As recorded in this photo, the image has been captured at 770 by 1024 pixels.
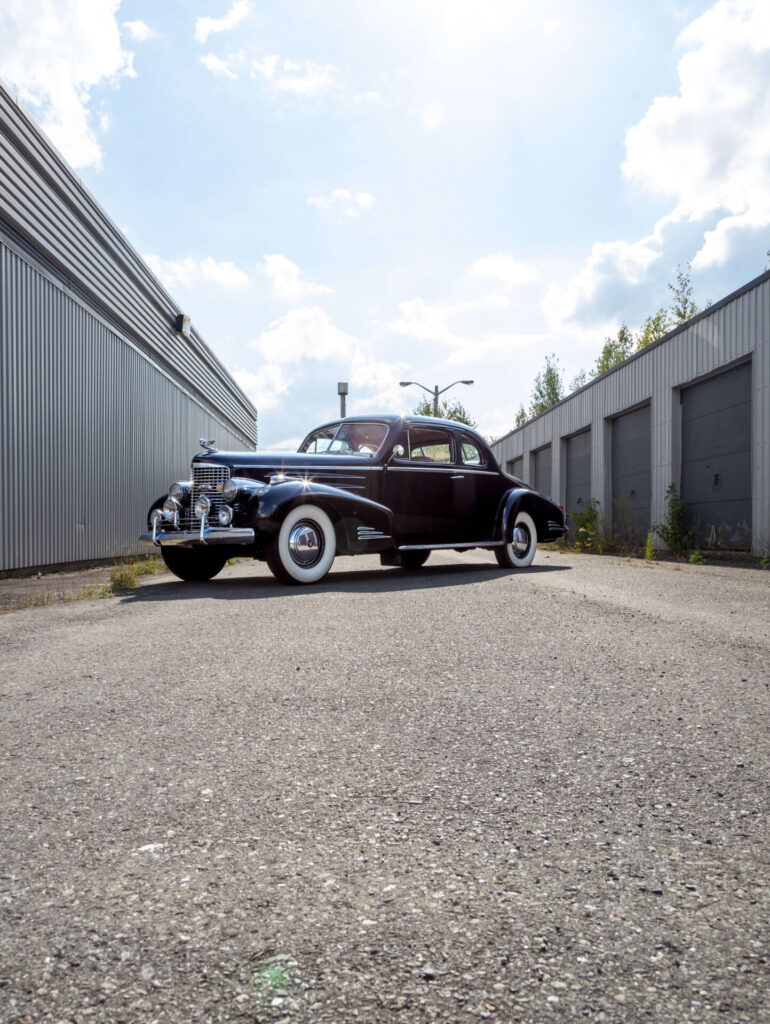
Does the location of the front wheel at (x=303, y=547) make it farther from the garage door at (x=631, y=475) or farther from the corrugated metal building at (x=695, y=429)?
the garage door at (x=631, y=475)

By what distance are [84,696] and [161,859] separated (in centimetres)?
157

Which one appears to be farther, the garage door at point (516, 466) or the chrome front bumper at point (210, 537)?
the garage door at point (516, 466)

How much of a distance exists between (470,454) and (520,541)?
49.5 inches

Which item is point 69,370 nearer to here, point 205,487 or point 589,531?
point 205,487

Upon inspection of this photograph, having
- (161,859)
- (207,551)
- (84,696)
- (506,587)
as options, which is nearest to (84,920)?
(161,859)

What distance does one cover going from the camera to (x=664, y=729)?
8.57 feet

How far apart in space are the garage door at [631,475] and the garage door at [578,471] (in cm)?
199

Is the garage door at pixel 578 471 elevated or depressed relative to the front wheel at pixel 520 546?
elevated

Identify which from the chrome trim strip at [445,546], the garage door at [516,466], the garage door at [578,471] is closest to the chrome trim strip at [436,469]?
the chrome trim strip at [445,546]

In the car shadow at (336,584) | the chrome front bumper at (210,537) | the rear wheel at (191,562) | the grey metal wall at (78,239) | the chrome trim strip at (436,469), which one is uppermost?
the grey metal wall at (78,239)

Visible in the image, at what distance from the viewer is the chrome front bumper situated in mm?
6781

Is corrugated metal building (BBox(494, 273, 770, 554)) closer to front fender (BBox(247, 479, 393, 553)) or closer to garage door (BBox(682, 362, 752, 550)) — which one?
A: garage door (BBox(682, 362, 752, 550))

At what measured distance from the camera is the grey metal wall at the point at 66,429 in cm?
985

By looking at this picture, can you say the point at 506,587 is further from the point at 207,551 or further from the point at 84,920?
the point at 84,920
